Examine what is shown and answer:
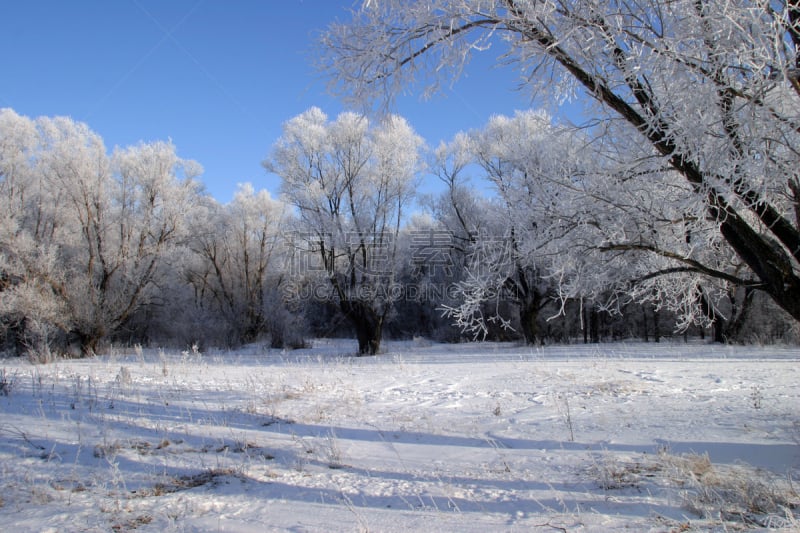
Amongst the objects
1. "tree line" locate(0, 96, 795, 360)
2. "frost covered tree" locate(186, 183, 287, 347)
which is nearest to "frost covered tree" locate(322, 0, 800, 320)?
"tree line" locate(0, 96, 795, 360)

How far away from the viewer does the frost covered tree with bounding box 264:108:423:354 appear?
749 inches

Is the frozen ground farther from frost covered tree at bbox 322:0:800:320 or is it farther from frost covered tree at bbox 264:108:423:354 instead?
frost covered tree at bbox 264:108:423:354

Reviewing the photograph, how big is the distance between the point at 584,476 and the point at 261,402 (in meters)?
4.56

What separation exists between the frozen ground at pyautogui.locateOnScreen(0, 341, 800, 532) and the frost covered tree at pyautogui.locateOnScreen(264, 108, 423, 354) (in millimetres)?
11762

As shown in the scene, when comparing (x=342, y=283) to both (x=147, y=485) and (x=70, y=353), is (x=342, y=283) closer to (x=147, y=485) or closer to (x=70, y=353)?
(x=70, y=353)

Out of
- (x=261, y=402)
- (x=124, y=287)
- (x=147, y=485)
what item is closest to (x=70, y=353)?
(x=124, y=287)

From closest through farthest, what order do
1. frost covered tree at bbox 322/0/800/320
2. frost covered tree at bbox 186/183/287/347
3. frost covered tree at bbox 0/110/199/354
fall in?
1. frost covered tree at bbox 322/0/800/320
2. frost covered tree at bbox 0/110/199/354
3. frost covered tree at bbox 186/183/287/347

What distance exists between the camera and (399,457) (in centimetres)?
432

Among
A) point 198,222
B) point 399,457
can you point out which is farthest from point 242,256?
point 399,457

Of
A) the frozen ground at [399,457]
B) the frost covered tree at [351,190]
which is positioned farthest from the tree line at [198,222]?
the frozen ground at [399,457]

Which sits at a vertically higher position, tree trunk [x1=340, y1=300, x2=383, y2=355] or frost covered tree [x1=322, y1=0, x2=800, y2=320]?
frost covered tree [x1=322, y1=0, x2=800, y2=320]

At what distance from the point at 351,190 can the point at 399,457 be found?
1613cm

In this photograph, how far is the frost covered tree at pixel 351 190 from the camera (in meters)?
19.0

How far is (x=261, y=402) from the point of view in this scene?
21.8 feet
